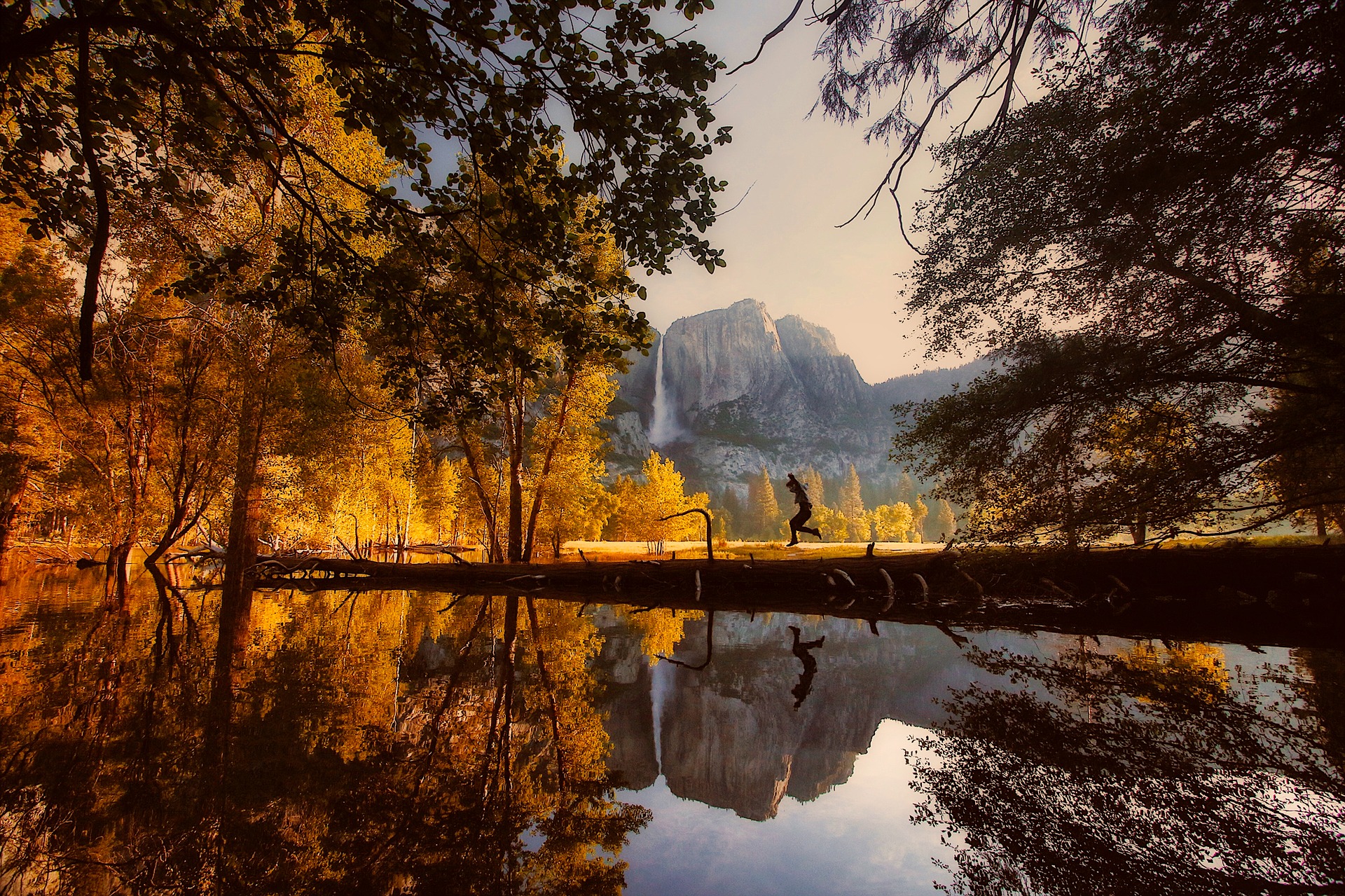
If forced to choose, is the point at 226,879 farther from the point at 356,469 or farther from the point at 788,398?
the point at 788,398

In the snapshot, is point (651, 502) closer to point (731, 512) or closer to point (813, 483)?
point (813, 483)

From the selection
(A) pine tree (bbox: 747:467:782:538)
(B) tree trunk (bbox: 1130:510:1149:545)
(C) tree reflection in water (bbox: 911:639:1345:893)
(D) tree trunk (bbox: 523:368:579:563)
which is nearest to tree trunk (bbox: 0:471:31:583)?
(D) tree trunk (bbox: 523:368:579:563)

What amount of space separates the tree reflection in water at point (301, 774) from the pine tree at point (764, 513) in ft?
289

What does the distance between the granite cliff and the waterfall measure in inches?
15.0

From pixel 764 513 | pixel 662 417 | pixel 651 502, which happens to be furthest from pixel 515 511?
pixel 662 417

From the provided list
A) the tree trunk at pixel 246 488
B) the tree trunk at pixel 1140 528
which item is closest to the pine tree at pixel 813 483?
the tree trunk at pixel 1140 528

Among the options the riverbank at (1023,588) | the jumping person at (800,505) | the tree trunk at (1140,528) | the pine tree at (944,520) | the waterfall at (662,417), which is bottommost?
the pine tree at (944,520)

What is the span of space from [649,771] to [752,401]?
178m

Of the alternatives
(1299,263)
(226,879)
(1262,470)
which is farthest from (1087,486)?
(226,879)

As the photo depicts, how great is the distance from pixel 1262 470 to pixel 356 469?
23501 millimetres

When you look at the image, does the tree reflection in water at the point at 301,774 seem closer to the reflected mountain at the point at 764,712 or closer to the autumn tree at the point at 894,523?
the reflected mountain at the point at 764,712

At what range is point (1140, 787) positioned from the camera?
2.18 metres

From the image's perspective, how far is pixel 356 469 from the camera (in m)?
17.9

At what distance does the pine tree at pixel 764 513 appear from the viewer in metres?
90.2
